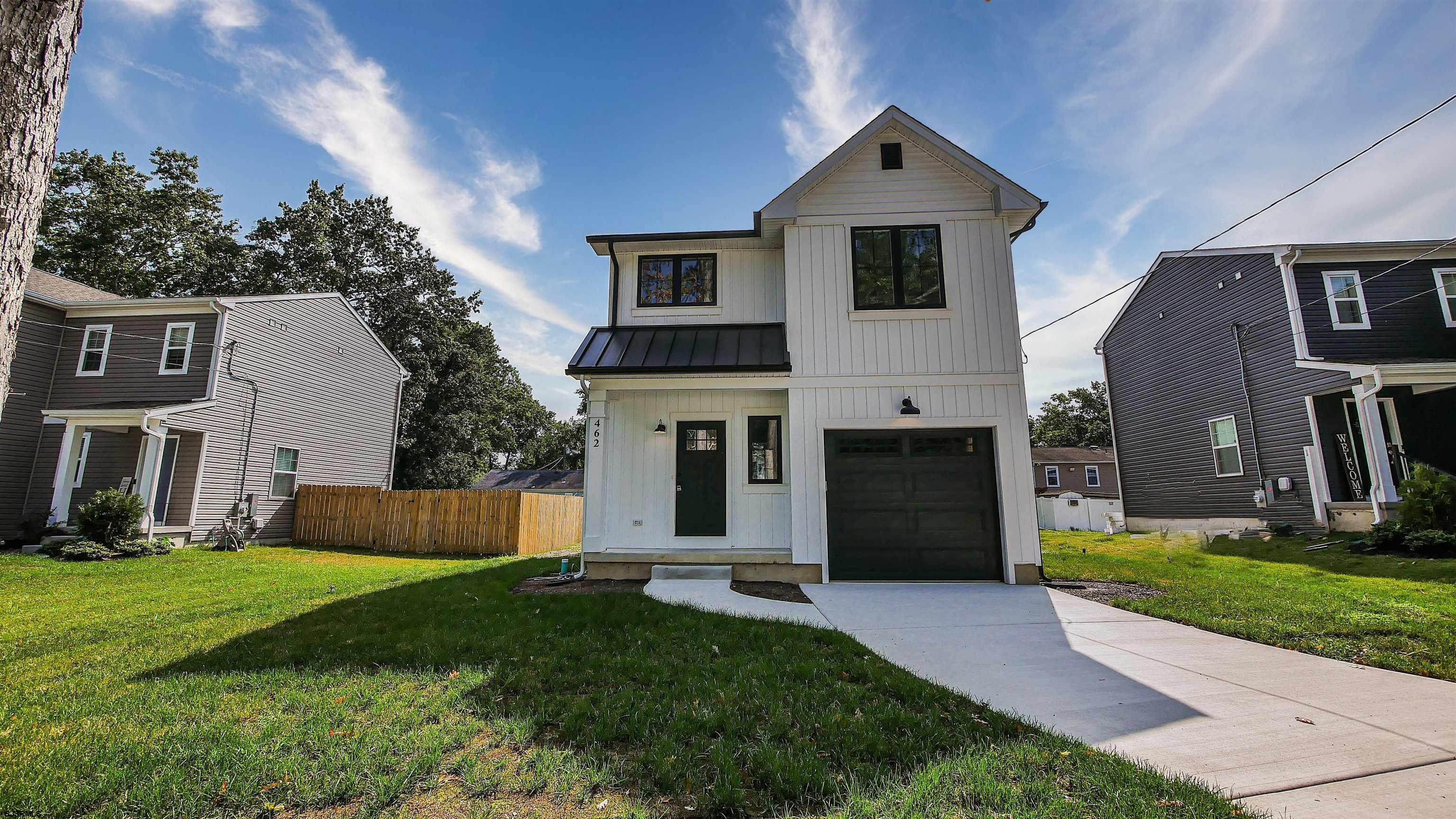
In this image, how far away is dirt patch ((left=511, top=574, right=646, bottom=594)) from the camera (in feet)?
24.2

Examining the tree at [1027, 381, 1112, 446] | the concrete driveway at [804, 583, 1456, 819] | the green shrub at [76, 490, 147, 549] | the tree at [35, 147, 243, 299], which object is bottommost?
the concrete driveway at [804, 583, 1456, 819]

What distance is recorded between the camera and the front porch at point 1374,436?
11055 mm

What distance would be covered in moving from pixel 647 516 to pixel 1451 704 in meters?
7.82

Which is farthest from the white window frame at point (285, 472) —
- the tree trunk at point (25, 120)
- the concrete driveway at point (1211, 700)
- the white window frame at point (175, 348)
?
the tree trunk at point (25, 120)

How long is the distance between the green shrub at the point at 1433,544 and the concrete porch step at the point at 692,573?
34.6ft

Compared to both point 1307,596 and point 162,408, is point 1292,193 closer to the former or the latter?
point 1307,596

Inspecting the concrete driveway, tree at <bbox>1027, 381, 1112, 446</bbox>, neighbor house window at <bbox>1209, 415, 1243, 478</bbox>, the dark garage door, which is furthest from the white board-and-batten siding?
tree at <bbox>1027, 381, 1112, 446</bbox>

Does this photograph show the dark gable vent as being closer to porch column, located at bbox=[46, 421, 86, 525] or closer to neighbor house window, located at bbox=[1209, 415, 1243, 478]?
neighbor house window, located at bbox=[1209, 415, 1243, 478]

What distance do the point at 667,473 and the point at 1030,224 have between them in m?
6.87

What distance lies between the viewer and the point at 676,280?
994 centimetres

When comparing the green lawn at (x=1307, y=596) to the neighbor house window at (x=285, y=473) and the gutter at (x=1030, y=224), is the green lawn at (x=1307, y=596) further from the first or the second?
the neighbor house window at (x=285, y=473)

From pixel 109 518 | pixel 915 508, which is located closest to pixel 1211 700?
pixel 915 508

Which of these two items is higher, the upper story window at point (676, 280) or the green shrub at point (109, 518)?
the upper story window at point (676, 280)

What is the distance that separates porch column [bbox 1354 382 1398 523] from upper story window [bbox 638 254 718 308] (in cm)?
1259
